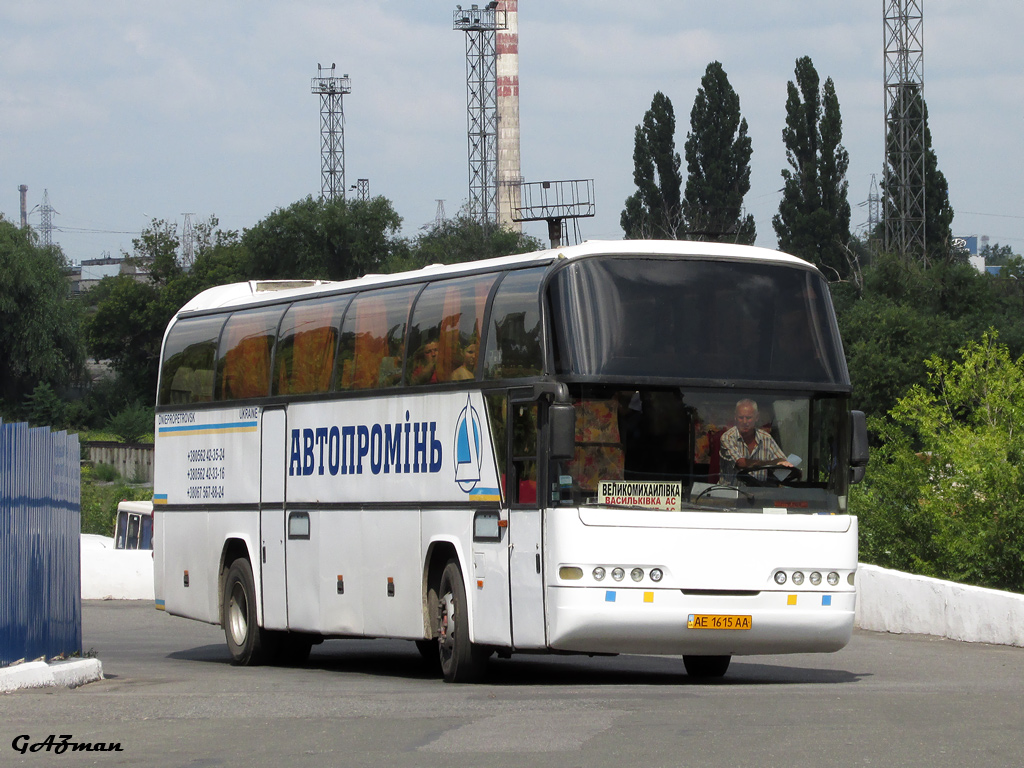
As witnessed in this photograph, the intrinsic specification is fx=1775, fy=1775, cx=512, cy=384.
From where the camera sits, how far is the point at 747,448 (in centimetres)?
1384

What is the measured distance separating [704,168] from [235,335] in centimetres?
7137

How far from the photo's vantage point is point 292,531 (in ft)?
58.8

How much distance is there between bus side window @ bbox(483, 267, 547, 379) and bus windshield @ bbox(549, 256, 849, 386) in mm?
222

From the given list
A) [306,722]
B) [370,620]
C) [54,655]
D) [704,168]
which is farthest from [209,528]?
[704,168]

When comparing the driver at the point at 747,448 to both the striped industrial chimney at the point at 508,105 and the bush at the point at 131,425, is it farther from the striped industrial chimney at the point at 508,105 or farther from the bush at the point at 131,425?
the striped industrial chimney at the point at 508,105

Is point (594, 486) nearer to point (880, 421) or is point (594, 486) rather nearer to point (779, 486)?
point (779, 486)

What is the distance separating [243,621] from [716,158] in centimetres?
7184

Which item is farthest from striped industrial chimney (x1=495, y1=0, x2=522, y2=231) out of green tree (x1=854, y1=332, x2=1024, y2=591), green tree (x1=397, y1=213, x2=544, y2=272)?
green tree (x1=854, y1=332, x2=1024, y2=591)

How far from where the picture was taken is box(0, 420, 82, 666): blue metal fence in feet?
42.9

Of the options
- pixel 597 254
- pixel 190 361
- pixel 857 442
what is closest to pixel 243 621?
pixel 190 361

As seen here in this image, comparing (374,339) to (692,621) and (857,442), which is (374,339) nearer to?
(692,621)

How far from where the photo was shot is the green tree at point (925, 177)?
70438 millimetres

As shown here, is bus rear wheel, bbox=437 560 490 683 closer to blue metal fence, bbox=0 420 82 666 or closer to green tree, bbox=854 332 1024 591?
blue metal fence, bbox=0 420 82 666

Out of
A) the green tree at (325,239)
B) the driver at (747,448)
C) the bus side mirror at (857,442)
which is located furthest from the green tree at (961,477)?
the green tree at (325,239)
